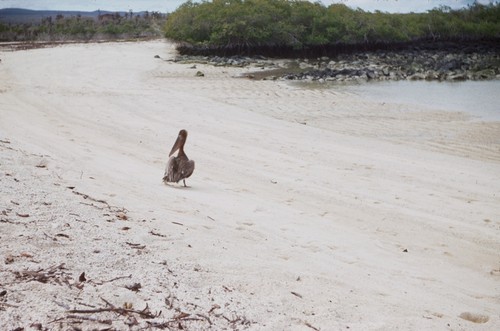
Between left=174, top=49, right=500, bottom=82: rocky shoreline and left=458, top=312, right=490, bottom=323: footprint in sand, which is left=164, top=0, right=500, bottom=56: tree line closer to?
left=174, top=49, right=500, bottom=82: rocky shoreline

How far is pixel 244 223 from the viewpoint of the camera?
5246 millimetres

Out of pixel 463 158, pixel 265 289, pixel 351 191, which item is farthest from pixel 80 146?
pixel 463 158

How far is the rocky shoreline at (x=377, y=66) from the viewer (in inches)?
1065

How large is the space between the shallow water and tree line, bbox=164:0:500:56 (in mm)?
16765

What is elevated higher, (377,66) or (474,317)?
(377,66)

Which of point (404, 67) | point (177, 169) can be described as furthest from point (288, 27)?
point (177, 169)

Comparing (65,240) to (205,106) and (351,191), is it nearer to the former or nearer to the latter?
(351,191)

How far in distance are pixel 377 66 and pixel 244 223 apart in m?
29.6

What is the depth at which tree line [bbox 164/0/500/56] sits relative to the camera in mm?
38500

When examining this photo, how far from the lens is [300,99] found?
17.6 m

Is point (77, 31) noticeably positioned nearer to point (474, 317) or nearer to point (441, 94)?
point (441, 94)

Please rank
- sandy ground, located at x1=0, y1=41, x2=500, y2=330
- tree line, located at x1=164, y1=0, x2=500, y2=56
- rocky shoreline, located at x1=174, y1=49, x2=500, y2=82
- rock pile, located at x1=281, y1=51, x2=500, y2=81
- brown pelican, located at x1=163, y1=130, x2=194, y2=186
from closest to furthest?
sandy ground, located at x1=0, y1=41, x2=500, y2=330 < brown pelican, located at x1=163, y1=130, x2=194, y2=186 < rocky shoreline, located at x1=174, y1=49, x2=500, y2=82 < rock pile, located at x1=281, y1=51, x2=500, y2=81 < tree line, located at x1=164, y1=0, x2=500, y2=56

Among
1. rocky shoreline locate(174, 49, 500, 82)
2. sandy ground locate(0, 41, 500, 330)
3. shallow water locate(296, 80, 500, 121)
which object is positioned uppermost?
rocky shoreline locate(174, 49, 500, 82)

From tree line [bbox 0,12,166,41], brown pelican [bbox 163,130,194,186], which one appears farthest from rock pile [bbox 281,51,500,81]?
→ tree line [bbox 0,12,166,41]
